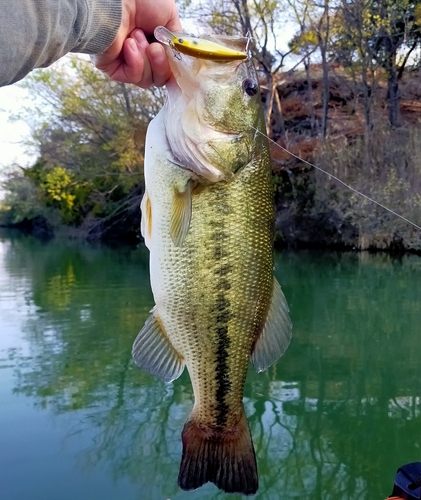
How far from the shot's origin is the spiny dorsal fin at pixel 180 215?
1.71 m

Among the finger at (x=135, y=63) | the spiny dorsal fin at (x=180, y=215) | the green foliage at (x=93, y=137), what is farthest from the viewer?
the green foliage at (x=93, y=137)

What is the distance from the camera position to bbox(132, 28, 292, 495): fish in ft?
5.74

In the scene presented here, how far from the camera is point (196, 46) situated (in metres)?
1.58

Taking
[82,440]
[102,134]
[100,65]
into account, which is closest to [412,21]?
[102,134]

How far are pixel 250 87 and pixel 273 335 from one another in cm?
87

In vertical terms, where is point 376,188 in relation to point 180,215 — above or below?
above

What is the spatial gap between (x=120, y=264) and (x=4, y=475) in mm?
15419

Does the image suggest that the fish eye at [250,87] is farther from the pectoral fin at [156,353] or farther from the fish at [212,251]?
the pectoral fin at [156,353]

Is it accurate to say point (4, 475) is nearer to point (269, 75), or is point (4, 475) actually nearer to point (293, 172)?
point (293, 172)

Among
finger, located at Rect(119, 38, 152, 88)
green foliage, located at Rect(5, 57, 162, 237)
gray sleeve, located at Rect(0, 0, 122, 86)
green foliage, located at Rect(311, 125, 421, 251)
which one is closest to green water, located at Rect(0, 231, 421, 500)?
finger, located at Rect(119, 38, 152, 88)

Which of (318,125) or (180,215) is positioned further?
(318,125)

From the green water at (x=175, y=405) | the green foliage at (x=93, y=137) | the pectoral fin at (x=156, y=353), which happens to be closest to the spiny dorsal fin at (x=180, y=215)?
the pectoral fin at (x=156, y=353)

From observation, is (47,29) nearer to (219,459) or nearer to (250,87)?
(250,87)

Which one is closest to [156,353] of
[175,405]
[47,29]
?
[47,29]
